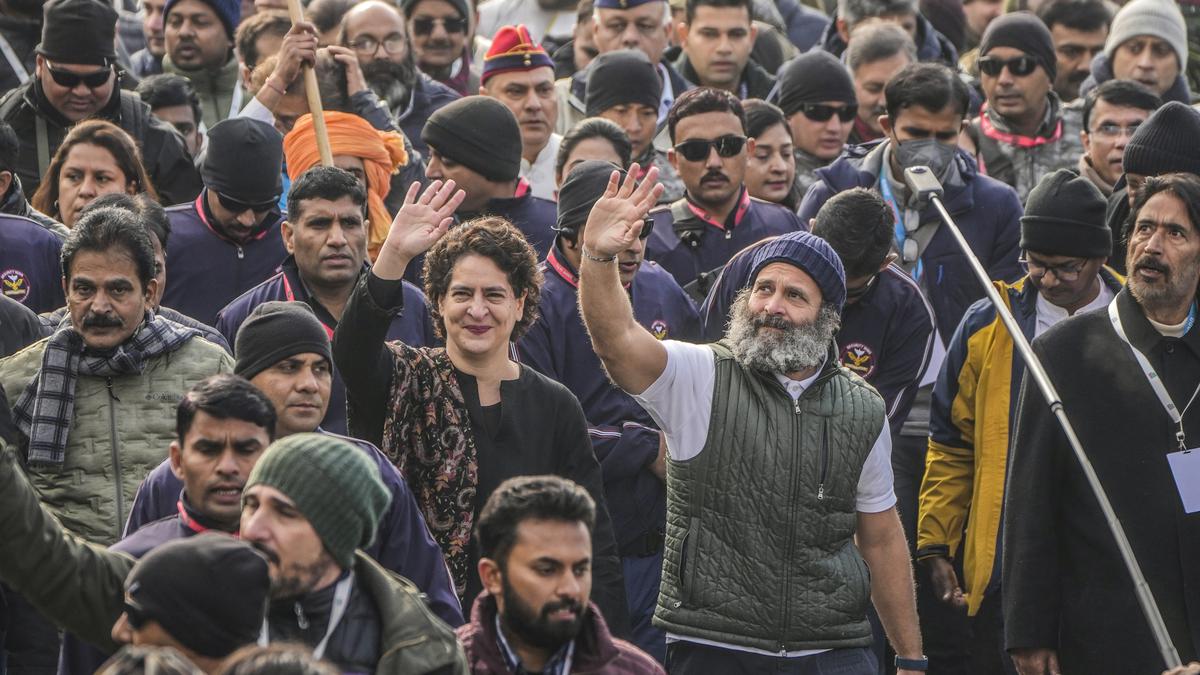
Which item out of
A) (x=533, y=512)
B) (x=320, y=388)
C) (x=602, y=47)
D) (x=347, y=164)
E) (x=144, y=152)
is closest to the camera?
(x=533, y=512)

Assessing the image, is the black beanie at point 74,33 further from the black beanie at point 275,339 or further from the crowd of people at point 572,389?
the black beanie at point 275,339

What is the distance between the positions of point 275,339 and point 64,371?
764 mm

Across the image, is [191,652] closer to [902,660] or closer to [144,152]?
[902,660]

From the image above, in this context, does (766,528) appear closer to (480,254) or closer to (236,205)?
(480,254)

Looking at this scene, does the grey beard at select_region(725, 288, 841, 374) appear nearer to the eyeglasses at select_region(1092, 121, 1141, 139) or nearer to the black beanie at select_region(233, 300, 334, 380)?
the black beanie at select_region(233, 300, 334, 380)

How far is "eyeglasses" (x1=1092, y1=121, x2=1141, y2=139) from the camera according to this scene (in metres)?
10.4

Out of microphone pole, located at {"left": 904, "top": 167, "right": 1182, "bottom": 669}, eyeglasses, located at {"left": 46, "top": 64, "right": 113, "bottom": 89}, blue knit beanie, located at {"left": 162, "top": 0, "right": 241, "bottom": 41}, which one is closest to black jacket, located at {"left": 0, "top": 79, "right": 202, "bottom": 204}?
eyeglasses, located at {"left": 46, "top": 64, "right": 113, "bottom": 89}

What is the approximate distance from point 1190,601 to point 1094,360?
89 cm

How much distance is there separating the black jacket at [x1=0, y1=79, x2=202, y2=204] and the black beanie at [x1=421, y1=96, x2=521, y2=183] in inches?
58.1

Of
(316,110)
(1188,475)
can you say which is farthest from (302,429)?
(1188,475)

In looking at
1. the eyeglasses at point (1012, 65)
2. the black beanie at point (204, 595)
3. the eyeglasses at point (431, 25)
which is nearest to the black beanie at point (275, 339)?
the black beanie at point (204, 595)

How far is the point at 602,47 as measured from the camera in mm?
12016

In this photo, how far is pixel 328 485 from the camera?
215 inches

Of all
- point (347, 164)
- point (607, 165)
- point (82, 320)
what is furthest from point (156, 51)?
point (82, 320)
